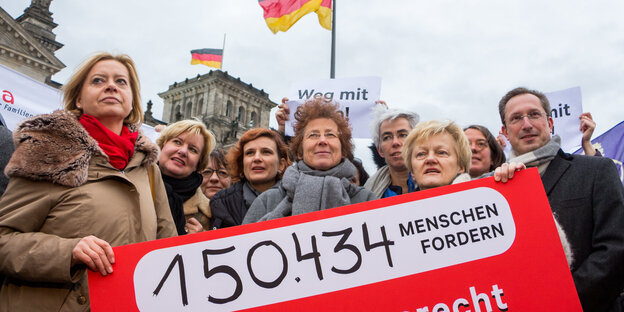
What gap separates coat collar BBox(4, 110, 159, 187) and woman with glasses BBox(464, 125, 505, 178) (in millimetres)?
3204

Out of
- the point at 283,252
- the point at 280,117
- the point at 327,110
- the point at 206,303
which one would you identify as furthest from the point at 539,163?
the point at 280,117

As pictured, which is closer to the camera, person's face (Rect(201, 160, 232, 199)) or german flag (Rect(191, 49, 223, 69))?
person's face (Rect(201, 160, 232, 199))

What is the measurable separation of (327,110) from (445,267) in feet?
5.02

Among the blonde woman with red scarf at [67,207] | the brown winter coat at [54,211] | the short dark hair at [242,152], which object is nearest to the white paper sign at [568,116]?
the short dark hair at [242,152]

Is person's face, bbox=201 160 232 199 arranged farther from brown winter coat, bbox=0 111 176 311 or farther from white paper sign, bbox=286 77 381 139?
brown winter coat, bbox=0 111 176 311

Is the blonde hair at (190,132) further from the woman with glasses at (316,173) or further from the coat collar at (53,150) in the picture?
the coat collar at (53,150)

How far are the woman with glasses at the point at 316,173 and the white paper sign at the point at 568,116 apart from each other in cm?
369

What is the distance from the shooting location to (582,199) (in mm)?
Result: 2615

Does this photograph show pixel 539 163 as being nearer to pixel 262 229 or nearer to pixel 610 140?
pixel 262 229

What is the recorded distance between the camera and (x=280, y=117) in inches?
195

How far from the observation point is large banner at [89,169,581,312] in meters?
2.18

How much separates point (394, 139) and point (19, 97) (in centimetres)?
571

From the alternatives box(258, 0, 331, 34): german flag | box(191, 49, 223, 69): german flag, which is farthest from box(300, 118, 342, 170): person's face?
box(191, 49, 223, 69): german flag

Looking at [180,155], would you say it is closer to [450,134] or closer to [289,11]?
[450,134]
